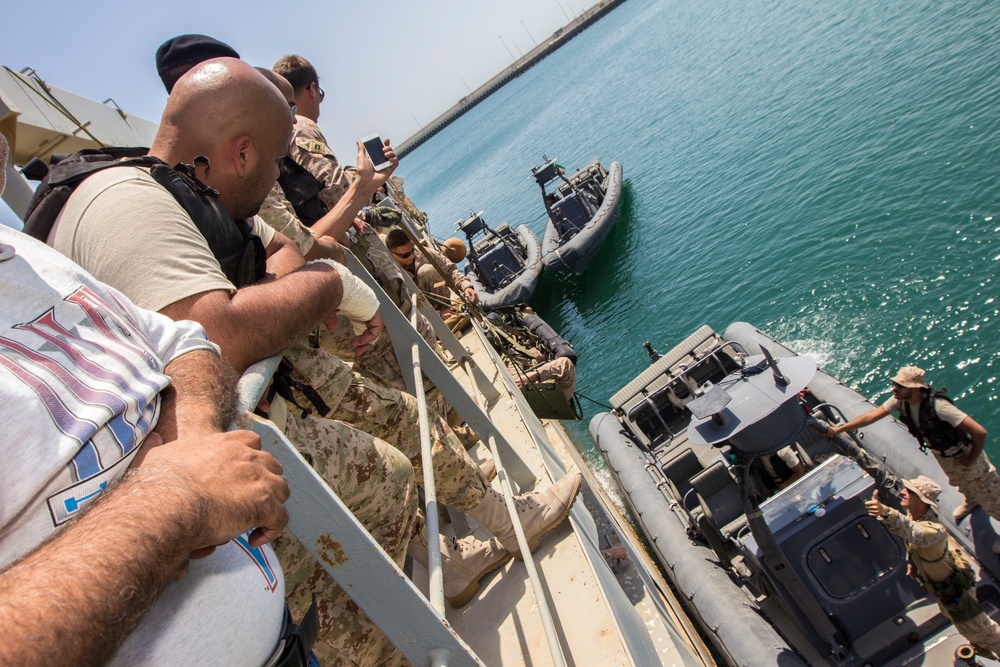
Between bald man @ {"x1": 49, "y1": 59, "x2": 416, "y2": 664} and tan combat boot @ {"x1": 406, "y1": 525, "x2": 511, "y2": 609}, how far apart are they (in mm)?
596

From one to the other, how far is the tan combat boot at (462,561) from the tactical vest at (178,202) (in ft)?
5.22

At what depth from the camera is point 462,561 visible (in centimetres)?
325

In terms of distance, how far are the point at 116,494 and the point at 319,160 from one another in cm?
386

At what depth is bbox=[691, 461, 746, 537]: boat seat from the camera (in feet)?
25.1

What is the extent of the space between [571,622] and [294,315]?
1.96 m

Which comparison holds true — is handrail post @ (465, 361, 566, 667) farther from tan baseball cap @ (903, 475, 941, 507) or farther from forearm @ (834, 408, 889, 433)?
forearm @ (834, 408, 889, 433)

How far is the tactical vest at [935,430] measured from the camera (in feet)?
19.1

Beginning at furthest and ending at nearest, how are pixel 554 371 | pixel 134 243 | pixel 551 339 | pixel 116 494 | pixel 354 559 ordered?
pixel 551 339, pixel 554 371, pixel 134 243, pixel 354 559, pixel 116 494

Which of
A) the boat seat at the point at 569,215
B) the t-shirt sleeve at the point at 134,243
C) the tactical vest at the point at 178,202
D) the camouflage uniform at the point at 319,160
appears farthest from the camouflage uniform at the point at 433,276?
the boat seat at the point at 569,215

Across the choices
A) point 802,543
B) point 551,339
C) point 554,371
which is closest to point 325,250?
point 802,543

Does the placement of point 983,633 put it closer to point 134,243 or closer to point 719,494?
point 719,494

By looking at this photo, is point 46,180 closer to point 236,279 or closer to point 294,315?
point 236,279

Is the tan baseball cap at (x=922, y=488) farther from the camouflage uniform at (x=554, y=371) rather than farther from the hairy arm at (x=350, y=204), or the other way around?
the camouflage uniform at (x=554, y=371)

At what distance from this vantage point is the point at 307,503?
1482 mm
